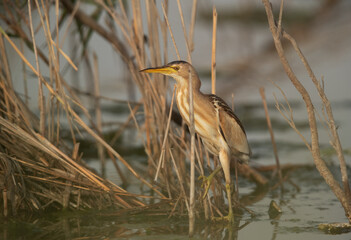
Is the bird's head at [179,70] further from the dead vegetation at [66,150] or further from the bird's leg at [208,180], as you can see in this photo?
the bird's leg at [208,180]

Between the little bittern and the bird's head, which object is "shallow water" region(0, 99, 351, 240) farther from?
the bird's head

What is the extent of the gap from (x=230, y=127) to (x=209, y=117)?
15 centimetres

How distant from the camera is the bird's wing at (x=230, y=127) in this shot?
309 centimetres

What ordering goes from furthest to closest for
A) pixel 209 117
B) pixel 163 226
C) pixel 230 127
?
pixel 230 127
pixel 209 117
pixel 163 226

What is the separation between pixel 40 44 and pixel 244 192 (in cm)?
147

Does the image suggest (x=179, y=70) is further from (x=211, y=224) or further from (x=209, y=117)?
(x=211, y=224)

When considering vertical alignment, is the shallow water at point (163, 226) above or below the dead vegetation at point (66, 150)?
below

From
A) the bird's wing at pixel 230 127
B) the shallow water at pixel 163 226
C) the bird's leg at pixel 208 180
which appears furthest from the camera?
the bird's wing at pixel 230 127

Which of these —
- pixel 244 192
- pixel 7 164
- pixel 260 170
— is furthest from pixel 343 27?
pixel 7 164

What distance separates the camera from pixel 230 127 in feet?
10.2

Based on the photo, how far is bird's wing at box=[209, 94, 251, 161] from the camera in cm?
309

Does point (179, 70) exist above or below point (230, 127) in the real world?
above

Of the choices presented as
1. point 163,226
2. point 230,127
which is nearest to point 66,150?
point 163,226

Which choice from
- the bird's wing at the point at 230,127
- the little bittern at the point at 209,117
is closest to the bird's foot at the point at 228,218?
the little bittern at the point at 209,117
